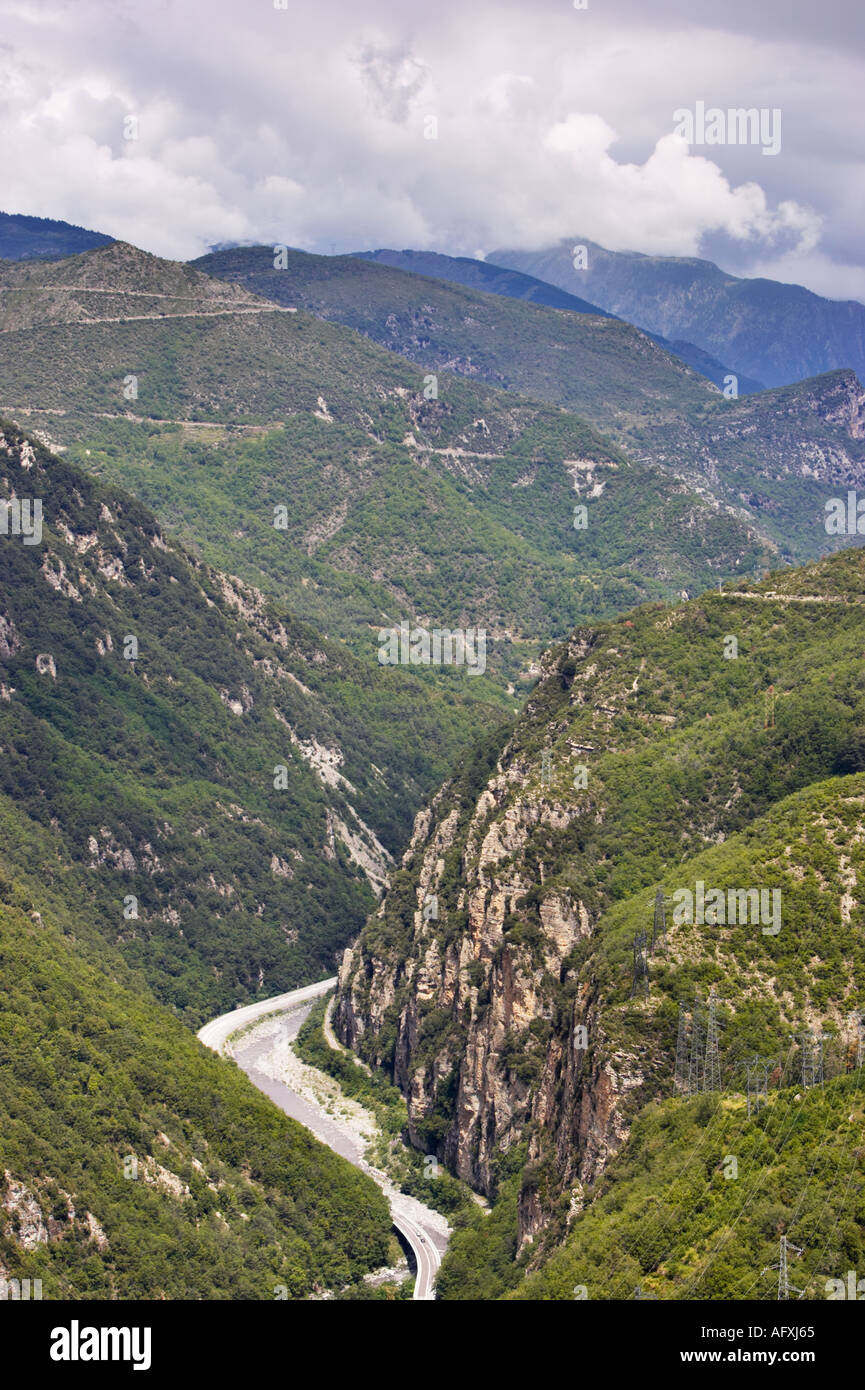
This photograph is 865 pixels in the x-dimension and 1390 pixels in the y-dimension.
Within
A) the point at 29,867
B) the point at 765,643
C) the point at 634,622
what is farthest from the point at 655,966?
the point at 29,867

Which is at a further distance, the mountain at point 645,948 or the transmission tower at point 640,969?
the transmission tower at point 640,969

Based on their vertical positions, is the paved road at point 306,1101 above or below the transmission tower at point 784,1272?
below

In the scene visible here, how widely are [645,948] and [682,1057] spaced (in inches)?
347

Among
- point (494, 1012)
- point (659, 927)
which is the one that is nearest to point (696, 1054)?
point (659, 927)

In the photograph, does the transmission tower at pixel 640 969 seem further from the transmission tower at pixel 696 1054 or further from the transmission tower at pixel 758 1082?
the transmission tower at pixel 758 1082

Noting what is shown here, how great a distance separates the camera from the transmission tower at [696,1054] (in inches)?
3661

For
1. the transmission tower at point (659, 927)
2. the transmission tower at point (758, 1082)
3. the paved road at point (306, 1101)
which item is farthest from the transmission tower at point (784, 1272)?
the paved road at point (306, 1101)

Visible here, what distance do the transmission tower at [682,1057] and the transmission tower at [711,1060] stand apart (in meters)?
1.22

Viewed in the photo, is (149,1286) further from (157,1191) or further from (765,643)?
(765,643)

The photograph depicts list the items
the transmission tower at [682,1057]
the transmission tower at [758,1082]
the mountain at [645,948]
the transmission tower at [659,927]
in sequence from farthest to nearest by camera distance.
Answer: the transmission tower at [659,927] → the transmission tower at [682,1057] → the transmission tower at [758,1082] → the mountain at [645,948]

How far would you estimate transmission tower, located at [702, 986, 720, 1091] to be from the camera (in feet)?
303

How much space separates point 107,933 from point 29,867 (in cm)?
1122

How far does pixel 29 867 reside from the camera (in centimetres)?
17625

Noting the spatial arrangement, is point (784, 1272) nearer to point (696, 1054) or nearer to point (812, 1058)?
Answer: point (812, 1058)
